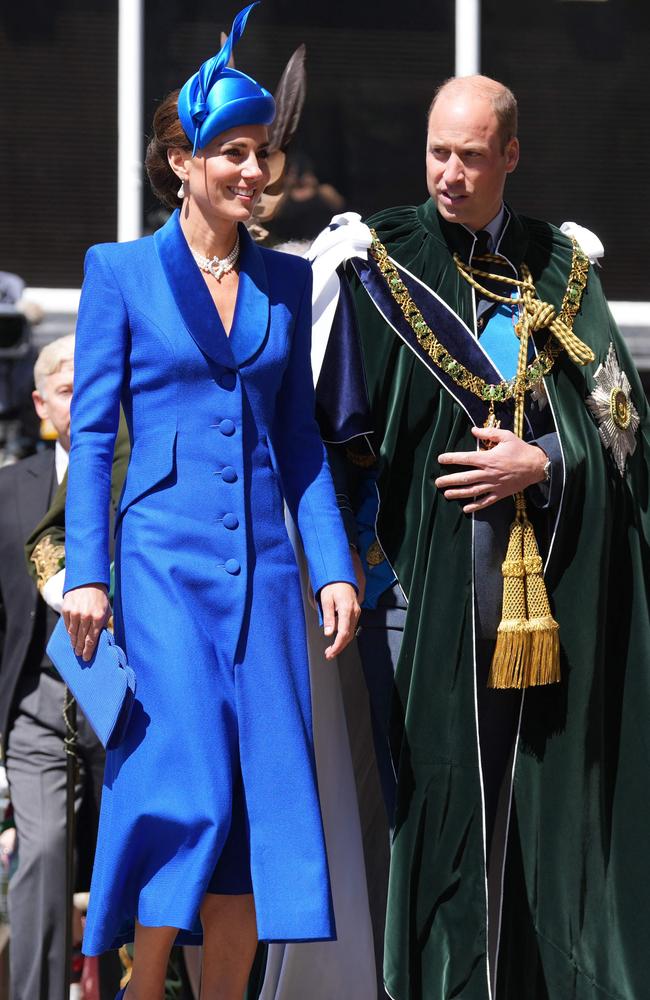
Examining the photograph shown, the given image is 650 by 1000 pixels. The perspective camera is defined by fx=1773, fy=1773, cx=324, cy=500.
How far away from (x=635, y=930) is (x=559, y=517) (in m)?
0.91

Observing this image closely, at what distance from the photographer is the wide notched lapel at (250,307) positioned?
3.37m

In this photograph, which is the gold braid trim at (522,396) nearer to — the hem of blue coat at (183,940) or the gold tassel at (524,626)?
the gold tassel at (524,626)

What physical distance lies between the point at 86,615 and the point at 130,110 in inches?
156

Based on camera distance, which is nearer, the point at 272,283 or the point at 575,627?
the point at 272,283

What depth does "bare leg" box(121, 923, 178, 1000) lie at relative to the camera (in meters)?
3.19

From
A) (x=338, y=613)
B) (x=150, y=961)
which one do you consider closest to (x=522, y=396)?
(x=338, y=613)

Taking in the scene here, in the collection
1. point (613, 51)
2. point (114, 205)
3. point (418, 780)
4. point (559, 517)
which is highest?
point (613, 51)

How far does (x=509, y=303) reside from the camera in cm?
392

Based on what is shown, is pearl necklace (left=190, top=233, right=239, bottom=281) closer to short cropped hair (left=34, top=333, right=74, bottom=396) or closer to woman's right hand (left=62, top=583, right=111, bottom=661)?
woman's right hand (left=62, top=583, right=111, bottom=661)

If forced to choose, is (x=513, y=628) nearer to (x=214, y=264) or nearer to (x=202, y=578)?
(x=202, y=578)

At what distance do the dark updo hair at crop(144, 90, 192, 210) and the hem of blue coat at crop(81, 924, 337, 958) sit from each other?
4.76ft

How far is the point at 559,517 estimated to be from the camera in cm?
383

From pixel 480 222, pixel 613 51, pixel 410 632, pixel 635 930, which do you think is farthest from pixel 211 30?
pixel 635 930

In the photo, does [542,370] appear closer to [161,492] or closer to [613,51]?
[161,492]
